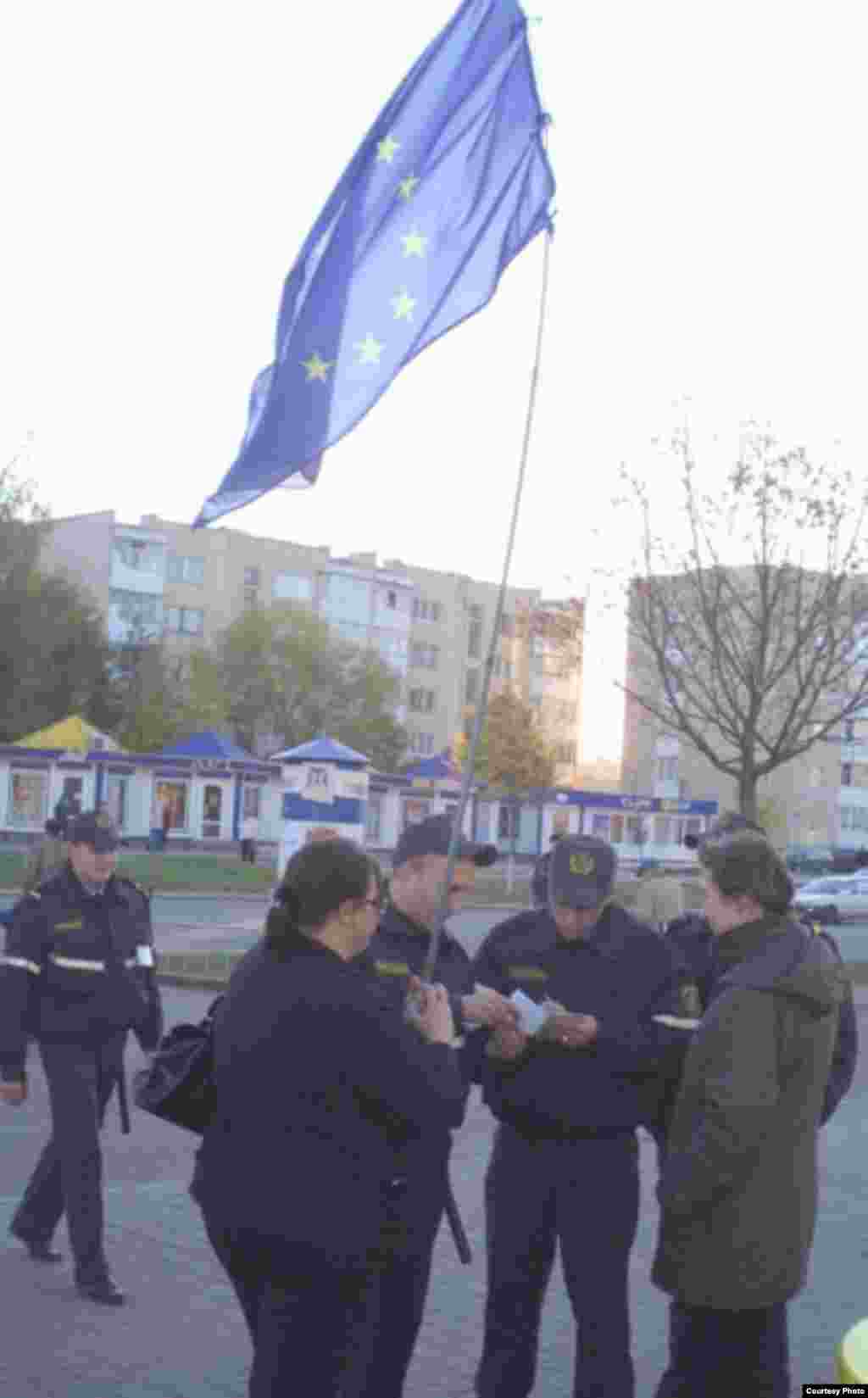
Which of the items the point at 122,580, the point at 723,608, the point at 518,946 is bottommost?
the point at 518,946

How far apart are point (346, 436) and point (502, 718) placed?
74.4m

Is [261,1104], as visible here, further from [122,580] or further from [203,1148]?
[122,580]

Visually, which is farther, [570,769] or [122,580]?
[570,769]

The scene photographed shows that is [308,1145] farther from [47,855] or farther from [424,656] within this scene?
[424,656]

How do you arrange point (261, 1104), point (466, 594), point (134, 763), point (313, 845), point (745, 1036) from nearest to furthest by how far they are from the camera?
point (261, 1104) < point (313, 845) < point (745, 1036) < point (134, 763) < point (466, 594)

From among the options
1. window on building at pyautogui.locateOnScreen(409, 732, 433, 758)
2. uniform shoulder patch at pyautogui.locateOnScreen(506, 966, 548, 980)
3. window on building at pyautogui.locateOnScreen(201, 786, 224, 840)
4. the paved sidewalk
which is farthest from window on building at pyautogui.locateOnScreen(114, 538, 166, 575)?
uniform shoulder patch at pyautogui.locateOnScreen(506, 966, 548, 980)

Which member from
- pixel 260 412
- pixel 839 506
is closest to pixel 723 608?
pixel 839 506

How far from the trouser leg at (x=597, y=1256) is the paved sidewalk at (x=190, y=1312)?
65 mm

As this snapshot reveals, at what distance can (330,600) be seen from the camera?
113m

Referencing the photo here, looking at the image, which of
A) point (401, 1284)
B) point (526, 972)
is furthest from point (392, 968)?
point (401, 1284)

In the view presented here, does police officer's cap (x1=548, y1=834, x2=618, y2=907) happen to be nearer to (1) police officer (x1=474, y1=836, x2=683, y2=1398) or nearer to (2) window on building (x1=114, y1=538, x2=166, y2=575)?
(1) police officer (x1=474, y1=836, x2=683, y2=1398)

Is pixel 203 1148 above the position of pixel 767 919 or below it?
below

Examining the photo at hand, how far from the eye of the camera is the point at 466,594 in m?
122

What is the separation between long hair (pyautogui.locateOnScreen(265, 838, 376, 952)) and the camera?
4328mm
